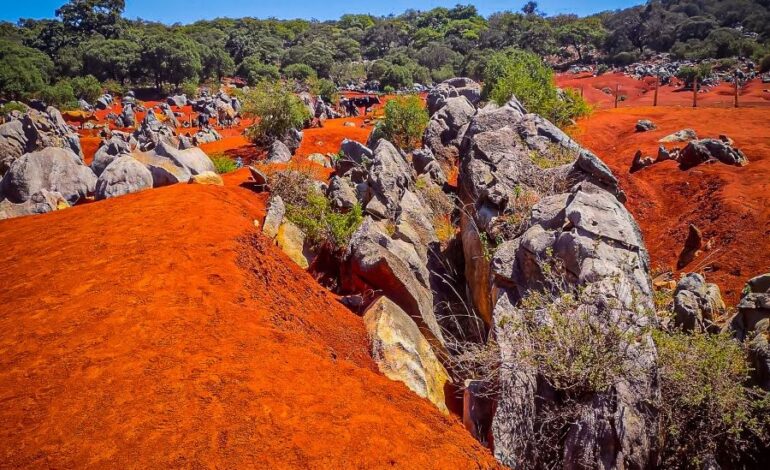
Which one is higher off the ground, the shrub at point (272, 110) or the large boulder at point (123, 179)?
the shrub at point (272, 110)

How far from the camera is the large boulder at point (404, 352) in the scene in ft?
19.5

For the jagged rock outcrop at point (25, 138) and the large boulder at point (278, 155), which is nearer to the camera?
the jagged rock outcrop at point (25, 138)

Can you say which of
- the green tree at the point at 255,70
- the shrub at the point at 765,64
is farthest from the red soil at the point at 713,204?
the green tree at the point at 255,70

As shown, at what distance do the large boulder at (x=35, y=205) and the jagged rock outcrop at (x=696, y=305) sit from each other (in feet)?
44.3

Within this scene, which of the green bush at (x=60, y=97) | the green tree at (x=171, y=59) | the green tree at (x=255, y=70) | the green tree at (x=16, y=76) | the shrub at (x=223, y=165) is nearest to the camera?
the shrub at (x=223, y=165)

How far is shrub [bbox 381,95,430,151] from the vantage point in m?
17.9

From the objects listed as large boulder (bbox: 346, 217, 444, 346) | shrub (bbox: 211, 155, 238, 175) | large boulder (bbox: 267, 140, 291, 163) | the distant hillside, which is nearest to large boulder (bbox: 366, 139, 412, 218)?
large boulder (bbox: 346, 217, 444, 346)

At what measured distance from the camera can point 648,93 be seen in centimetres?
3988

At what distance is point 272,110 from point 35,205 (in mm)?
11703

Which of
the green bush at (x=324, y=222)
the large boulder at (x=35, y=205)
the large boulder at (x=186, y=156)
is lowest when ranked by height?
the green bush at (x=324, y=222)

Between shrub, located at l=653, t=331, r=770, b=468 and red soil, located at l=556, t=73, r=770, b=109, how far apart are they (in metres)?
21.9

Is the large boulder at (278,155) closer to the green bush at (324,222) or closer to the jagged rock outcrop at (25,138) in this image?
the jagged rock outcrop at (25,138)

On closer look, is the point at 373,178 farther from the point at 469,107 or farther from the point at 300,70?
the point at 300,70

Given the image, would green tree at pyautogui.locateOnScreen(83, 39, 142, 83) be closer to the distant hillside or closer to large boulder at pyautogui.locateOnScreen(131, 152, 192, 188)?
the distant hillside
